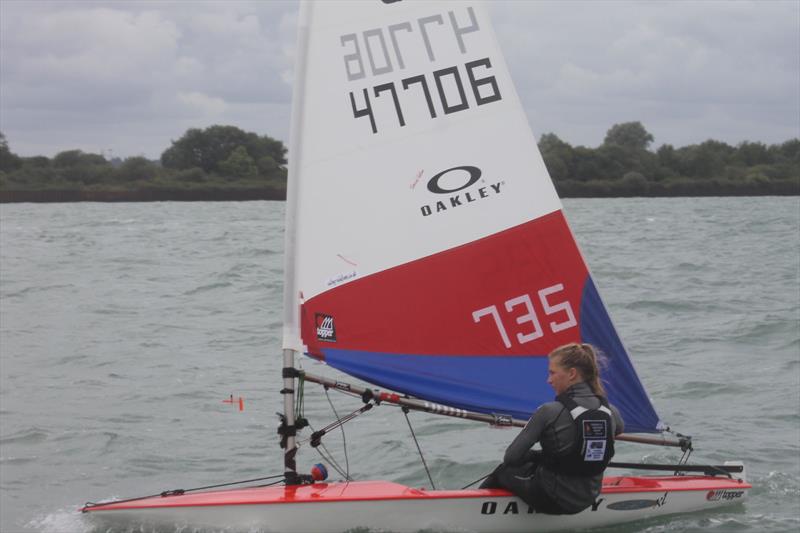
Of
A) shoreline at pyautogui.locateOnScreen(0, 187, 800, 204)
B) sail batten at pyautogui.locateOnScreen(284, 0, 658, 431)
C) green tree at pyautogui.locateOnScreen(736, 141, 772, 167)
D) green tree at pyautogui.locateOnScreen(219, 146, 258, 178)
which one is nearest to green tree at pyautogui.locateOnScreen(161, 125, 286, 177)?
green tree at pyautogui.locateOnScreen(219, 146, 258, 178)

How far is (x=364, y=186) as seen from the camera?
516cm

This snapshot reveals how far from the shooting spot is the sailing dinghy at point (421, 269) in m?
5.00

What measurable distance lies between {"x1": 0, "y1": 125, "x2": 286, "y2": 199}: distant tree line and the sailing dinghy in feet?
188

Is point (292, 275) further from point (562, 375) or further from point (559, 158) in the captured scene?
point (559, 158)

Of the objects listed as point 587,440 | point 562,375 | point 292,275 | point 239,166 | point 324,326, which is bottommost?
point 587,440

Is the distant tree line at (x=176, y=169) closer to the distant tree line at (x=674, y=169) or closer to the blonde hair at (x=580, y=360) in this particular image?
the distant tree line at (x=674, y=169)

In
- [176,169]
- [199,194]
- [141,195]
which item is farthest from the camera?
[176,169]

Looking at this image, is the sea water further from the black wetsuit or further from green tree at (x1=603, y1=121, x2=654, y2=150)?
green tree at (x1=603, y1=121, x2=654, y2=150)

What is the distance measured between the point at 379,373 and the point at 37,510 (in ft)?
8.17

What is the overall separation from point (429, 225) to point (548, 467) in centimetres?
134

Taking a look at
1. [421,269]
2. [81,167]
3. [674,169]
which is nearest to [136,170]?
[81,167]

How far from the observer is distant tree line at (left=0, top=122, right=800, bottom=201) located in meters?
62.6

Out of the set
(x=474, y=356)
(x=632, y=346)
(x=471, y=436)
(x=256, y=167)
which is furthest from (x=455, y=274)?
(x=256, y=167)

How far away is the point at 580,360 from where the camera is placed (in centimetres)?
466
